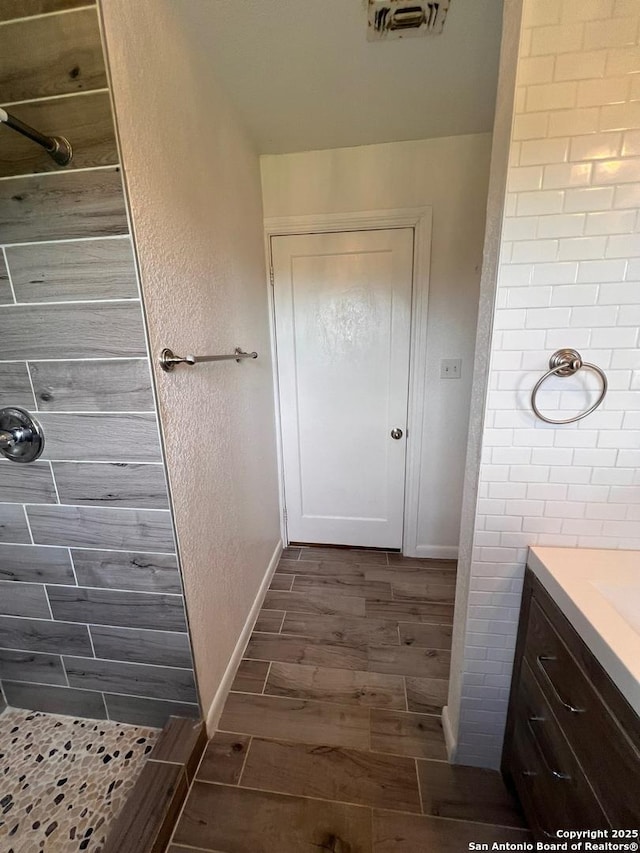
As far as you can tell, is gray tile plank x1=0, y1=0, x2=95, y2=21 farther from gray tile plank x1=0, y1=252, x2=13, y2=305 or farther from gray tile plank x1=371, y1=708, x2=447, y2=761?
gray tile plank x1=371, y1=708, x2=447, y2=761

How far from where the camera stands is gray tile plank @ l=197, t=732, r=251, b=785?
1147 mm

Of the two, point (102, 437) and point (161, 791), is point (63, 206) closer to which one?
point (102, 437)

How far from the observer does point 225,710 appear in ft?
4.45

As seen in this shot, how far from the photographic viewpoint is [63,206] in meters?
0.83

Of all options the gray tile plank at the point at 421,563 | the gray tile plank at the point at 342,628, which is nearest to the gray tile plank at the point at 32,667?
the gray tile plank at the point at 342,628

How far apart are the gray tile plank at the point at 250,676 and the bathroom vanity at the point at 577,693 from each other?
95cm

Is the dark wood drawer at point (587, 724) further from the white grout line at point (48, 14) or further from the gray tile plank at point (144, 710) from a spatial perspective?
the white grout line at point (48, 14)

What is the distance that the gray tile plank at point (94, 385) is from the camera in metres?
0.90

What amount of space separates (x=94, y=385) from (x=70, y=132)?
0.59 metres

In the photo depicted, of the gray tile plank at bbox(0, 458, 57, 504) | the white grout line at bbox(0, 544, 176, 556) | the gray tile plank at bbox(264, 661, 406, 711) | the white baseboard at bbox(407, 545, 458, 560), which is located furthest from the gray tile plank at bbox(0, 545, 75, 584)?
the white baseboard at bbox(407, 545, 458, 560)

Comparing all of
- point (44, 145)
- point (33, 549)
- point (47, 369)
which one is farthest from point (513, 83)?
point (33, 549)

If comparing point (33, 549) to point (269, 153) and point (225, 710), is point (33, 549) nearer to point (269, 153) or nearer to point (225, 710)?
point (225, 710)

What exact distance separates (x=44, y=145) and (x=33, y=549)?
1.13m

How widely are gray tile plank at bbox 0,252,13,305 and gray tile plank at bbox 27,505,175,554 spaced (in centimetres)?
60
